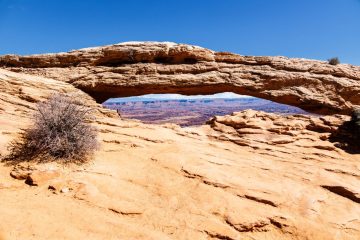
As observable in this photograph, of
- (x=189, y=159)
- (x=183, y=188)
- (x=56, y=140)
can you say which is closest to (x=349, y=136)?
(x=189, y=159)

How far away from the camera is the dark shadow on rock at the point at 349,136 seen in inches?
517

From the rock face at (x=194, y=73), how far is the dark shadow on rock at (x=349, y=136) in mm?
3456

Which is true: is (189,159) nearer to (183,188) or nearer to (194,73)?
(183,188)

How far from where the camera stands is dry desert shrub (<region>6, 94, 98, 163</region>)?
28.4ft

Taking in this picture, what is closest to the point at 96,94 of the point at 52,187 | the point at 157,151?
the point at 157,151

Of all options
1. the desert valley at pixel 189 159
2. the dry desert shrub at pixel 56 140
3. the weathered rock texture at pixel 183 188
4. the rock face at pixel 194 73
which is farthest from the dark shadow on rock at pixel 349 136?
the dry desert shrub at pixel 56 140

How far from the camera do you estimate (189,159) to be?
10.3 m

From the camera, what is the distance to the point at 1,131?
9836 millimetres

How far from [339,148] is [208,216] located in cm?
863

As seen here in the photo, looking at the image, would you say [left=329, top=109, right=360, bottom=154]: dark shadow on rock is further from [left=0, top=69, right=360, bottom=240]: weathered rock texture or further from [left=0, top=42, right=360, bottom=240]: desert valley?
[left=0, top=69, right=360, bottom=240]: weathered rock texture

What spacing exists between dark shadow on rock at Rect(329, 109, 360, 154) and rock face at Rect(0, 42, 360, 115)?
11.3 ft

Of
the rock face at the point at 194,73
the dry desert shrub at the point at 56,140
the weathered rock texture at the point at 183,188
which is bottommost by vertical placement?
the weathered rock texture at the point at 183,188

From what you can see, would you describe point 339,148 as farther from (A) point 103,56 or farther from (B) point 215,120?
(A) point 103,56

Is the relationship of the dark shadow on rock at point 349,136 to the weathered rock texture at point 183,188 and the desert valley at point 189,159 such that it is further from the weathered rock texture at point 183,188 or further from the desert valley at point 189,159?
the weathered rock texture at point 183,188
